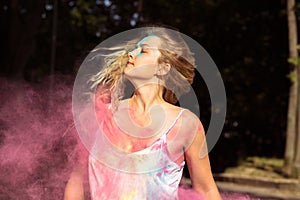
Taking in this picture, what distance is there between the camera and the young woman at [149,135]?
2.18 meters

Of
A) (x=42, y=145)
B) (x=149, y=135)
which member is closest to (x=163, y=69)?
(x=149, y=135)

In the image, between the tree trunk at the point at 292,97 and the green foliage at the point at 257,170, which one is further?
the tree trunk at the point at 292,97

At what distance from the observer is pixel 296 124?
50.2 feet

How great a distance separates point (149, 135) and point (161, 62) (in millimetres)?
280

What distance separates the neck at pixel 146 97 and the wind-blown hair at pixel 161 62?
58 mm

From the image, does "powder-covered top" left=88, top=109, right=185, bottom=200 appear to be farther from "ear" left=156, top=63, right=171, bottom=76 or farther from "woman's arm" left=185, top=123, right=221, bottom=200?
"ear" left=156, top=63, right=171, bottom=76

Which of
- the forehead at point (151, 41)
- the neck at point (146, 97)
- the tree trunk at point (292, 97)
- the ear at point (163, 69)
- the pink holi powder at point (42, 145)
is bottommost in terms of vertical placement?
the tree trunk at point (292, 97)

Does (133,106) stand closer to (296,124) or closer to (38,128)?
(38,128)

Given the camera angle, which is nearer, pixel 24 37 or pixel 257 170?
pixel 257 170

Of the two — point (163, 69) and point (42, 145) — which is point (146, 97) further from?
point (42, 145)

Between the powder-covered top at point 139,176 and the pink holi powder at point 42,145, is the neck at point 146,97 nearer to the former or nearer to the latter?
the powder-covered top at point 139,176

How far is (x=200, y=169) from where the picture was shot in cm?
222

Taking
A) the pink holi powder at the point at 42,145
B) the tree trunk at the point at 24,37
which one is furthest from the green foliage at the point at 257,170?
the pink holi powder at the point at 42,145

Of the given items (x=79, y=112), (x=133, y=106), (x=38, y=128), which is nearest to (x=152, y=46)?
(x=133, y=106)
